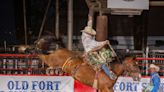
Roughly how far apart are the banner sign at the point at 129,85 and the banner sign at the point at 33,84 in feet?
4.38

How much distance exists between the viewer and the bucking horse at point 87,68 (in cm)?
1313

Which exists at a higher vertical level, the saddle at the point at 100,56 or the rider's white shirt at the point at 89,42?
the rider's white shirt at the point at 89,42

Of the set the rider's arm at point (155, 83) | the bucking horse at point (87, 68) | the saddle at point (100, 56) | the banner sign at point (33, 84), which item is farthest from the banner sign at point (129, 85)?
the rider's arm at point (155, 83)

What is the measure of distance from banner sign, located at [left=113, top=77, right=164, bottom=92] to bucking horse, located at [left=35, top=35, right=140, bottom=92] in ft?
5.37

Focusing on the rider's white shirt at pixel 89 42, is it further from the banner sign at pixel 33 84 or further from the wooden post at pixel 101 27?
the wooden post at pixel 101 27

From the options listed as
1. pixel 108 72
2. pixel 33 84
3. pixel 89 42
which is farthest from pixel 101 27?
pixel 108 72

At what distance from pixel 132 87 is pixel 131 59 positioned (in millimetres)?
1961

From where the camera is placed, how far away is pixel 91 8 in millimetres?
18125

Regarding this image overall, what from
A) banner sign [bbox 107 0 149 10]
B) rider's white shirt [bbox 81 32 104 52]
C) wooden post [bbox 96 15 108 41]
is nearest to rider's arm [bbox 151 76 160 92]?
rider's white shirt [bbox 81 32 104 52]

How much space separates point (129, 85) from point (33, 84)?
2.70m

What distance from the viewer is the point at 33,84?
49.0ft

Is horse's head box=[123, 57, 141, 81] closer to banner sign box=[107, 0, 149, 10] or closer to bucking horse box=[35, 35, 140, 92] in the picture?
bucking horse box=[35, 35, 140, 92]

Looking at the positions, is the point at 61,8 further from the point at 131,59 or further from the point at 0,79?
the point at 131,59

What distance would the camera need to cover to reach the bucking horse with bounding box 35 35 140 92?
43.1 ft
